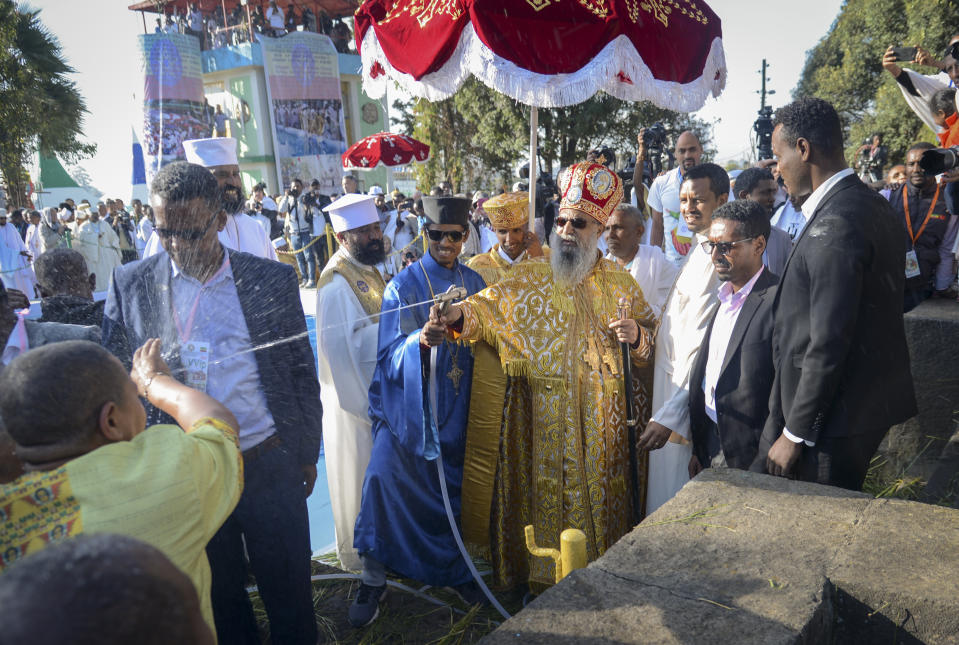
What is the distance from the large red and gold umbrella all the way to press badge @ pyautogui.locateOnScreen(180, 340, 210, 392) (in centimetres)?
169

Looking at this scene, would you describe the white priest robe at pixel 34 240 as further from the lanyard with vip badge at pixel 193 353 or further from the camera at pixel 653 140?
the lanyard with vip badge at pixel 193 353

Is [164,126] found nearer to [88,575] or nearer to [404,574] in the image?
[404,574]

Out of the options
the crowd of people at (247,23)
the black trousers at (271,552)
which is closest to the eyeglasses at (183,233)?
the black trousers at (271,552)

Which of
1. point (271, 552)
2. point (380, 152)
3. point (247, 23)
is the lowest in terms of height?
point (271, 552)

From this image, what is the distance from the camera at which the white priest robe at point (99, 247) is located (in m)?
14.7

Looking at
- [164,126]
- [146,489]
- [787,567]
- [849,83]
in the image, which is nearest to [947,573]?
[787,567]

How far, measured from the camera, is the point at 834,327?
2.25 meters

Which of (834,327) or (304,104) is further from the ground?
(304,104)

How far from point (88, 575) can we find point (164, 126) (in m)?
24.2

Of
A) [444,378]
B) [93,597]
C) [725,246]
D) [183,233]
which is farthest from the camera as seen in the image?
[444,378]

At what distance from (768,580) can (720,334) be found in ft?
4.51

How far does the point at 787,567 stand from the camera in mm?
1752

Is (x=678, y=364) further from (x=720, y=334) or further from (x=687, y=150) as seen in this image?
(x=687, y=150)

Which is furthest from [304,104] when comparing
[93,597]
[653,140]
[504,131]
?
[93,597]
